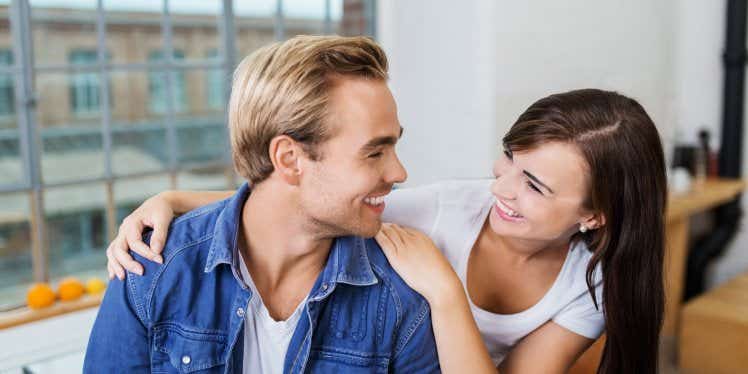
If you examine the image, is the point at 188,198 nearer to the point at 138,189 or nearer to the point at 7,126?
the point at 7,126

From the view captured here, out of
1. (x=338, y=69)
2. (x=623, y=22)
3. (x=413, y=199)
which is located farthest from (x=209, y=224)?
(x=623, y=22)

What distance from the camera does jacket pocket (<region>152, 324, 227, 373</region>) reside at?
4.43 feet

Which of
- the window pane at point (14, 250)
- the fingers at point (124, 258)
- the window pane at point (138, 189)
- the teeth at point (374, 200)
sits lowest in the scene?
the window pane at point (14, 250)

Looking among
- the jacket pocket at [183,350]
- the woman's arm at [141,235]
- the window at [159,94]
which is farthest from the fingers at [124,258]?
the window at [159,94]

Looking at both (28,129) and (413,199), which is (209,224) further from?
(28,129)

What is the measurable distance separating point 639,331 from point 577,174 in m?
0.40

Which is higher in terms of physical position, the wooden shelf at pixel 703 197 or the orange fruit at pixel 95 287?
the wooden shelf at pixel 703 197

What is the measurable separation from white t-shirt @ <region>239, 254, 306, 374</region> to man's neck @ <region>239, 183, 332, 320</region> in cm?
3

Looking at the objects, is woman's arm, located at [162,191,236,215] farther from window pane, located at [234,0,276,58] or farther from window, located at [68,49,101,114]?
window, located at [68,49,101,114]

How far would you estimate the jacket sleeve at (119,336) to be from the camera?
132 cm

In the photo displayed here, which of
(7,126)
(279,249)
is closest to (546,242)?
(279,249)

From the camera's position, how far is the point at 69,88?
12914mm

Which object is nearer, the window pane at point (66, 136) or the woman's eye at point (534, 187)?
the woman's eye at point (534, 187)

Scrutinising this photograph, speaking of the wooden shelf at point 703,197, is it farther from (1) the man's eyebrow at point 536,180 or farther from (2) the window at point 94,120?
(2) the window at point 94,120
